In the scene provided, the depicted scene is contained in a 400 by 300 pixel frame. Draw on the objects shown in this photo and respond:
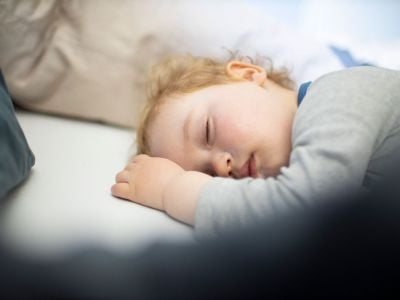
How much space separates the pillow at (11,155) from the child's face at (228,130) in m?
0.18

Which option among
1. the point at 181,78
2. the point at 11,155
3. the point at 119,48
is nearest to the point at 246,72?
the point at 181,78

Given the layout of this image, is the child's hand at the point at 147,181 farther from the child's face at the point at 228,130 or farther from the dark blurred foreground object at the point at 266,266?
the dark blurred foreground object at the point at 266,266

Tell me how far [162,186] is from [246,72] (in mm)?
258

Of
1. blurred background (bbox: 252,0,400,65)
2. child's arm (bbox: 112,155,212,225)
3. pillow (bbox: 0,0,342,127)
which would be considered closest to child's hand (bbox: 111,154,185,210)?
child's arm (bbox: 112,155,212,225)

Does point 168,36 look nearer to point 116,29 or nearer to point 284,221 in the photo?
point 116,29

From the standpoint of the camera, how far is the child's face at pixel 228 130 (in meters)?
0.60

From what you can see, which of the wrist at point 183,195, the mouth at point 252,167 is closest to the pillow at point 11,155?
the wrist at point 183,195

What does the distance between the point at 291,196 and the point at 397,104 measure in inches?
8.3

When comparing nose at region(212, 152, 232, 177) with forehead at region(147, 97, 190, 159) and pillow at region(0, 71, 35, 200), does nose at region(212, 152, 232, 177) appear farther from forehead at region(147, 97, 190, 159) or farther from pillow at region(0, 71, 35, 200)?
pillow at region(0, 71, 35, 200)

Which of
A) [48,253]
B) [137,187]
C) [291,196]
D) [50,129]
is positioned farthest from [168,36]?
[48,253]

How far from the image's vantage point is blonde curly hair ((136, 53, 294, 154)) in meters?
0.70

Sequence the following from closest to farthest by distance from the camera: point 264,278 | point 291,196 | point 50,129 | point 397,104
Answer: point 264,278 → point 291,196 → point 397,104 → point 50,129

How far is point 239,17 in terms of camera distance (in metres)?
0.87

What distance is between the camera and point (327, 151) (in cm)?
48
